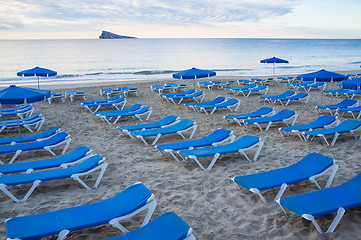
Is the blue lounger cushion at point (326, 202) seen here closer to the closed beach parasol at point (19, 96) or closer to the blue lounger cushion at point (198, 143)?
the blue lounger cushion at point (198, 143)

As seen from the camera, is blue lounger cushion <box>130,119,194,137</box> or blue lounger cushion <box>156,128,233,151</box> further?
blue lounger cushion <box>130,119,194,137</box>

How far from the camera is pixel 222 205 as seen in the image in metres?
3.43

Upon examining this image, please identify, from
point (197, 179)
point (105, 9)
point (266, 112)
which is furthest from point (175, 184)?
point (105, 9)

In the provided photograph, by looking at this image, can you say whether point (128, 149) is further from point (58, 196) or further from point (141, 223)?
point (141, 223)

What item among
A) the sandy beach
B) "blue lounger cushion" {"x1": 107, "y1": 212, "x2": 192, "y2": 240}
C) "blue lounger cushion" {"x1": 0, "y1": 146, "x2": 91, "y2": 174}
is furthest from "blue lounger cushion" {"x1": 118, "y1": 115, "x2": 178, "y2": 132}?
"blue lounger cushion" {"x1": 107, "y1": 212, "x2": 192, "y2": 240}

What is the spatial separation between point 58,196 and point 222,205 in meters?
2.15

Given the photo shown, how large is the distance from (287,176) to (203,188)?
3.61 ft

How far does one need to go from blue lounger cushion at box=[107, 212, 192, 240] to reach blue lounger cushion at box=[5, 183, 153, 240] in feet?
1.16

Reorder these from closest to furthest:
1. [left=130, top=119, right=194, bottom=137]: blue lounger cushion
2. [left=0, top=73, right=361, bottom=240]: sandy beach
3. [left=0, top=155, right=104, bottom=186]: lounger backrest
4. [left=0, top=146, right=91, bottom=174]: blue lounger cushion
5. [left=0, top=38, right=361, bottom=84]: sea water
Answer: [left=0, top=73, right=361, bottom=240]: sandy beach < [left=0, top=155, right=104, bottom=186]: lounger backrest < [left=0, top=146, right=91, bottom=174]: blue lounger cushion < [left=130, top=119, right=194, bottom=137]: blue lounger cushion < [left=0, top=38, right=361, bottom=84]: sea water

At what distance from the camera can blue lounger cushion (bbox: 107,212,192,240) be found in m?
2.37

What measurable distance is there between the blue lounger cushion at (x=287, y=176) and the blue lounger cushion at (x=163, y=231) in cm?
114

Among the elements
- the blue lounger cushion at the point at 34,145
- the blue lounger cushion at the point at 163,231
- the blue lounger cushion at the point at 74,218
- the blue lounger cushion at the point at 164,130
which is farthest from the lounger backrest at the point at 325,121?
the blue lounger cushion at the point at 34,145

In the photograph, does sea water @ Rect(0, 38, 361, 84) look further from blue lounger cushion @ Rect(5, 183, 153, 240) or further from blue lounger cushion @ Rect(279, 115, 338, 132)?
blue lounger cushion @ Rect(5, 183, 153, 240)

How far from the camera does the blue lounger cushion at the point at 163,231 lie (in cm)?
237
